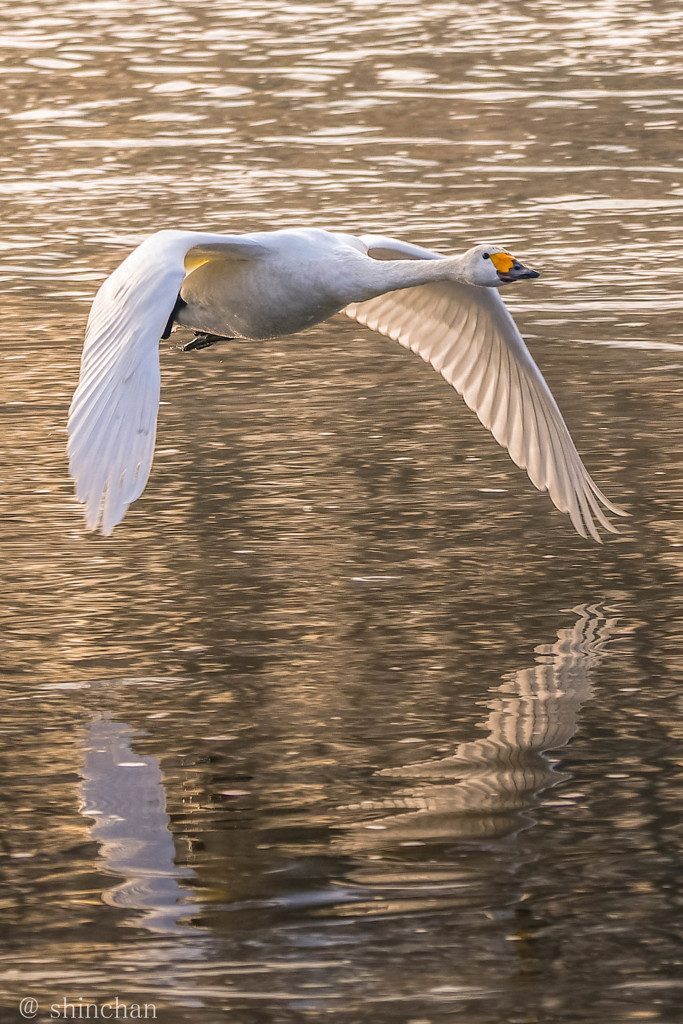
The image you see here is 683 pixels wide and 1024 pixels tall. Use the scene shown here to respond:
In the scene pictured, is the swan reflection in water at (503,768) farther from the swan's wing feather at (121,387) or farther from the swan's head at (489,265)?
the swan's head at (489,265)

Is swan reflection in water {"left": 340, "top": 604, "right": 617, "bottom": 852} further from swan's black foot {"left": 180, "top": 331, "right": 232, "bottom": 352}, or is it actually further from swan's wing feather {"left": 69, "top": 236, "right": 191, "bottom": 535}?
swan's black foot {"left": 180, "top": 331, "right": 232, "bottom": 352}

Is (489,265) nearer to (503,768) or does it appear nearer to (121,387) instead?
(121,387)

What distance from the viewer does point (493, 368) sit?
1052 cm

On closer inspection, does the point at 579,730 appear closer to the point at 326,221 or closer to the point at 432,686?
the point at 432,686

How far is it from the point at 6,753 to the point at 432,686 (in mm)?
1598

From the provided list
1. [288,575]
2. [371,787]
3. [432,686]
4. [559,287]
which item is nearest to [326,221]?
[559,287]

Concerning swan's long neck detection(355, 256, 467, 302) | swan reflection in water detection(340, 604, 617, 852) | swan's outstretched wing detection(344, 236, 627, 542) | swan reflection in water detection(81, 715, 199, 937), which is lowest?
swan reflection in water detection(340, 604, 617, 852)

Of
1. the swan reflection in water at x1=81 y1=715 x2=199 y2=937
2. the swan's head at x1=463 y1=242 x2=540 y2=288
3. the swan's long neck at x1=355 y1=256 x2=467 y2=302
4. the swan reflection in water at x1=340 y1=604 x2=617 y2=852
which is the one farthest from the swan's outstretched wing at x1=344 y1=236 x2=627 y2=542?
the swan reflection in water at x1=81 y1=715 x2=199 y2=937

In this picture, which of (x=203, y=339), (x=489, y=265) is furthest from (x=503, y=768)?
(x=203, y=339)

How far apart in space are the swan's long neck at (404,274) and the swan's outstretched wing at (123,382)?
781 millimetres

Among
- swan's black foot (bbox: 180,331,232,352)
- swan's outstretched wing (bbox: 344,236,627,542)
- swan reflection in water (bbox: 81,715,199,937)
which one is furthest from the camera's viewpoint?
swan's black foot (bbox: 180,331,232,352)

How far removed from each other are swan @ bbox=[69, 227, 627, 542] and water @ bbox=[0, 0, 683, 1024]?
416mm

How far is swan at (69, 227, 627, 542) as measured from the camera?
7.43m

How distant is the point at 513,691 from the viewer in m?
7.86
